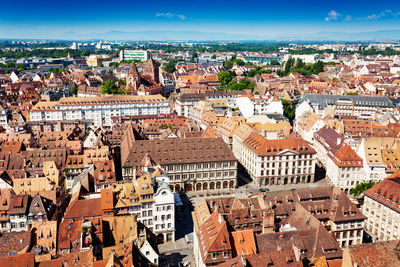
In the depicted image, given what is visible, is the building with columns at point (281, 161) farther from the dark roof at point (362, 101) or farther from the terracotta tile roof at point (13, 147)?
the dark roof at point (362, 101)

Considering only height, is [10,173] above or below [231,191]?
above

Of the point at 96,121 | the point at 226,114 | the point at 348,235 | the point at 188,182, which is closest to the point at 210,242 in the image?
the point at 348,235

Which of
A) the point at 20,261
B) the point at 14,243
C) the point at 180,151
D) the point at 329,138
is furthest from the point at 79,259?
the point at 329,138

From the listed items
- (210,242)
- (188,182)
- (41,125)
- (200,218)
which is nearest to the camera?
(210,242)

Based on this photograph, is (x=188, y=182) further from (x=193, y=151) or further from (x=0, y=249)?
(x=0, y=249)

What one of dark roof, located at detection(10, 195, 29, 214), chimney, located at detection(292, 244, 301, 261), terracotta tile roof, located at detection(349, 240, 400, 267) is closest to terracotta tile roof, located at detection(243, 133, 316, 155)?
chimney, located at detection(292, 244, 301, 261)

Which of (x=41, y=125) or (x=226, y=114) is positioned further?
(x=226, y=114)

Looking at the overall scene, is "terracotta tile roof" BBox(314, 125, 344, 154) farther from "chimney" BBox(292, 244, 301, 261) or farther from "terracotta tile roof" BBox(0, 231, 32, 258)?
"terracotta tile roof" BBox(0, 231, 32, 258)
